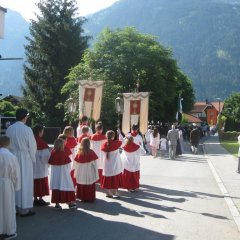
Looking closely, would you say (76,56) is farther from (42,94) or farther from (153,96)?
(153,96)

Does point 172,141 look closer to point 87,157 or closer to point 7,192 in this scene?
point 87,157

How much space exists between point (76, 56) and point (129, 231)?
45.4m

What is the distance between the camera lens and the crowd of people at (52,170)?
7.55 metres

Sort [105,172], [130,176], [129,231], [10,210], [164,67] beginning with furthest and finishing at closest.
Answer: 1. [164,67]
2. [130,176]
3. [105,172]
4. [129,231]
5. [10,210]

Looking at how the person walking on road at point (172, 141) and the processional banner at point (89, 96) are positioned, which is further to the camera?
the person walking on road at point (172, 141)

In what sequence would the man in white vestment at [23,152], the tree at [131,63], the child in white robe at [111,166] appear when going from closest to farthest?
the man in white vestment at [23,152], the child in white robe at [111,166], the tree at [131,63]

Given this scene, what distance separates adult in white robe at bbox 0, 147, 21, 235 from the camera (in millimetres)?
7438

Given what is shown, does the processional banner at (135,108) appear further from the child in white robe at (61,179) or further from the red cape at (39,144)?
the child in white robe at (61,179)

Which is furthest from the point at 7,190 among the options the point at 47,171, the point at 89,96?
the point at 89,96

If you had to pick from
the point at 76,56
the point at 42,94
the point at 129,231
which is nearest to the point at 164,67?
the point at 76,56

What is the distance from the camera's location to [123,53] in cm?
4697

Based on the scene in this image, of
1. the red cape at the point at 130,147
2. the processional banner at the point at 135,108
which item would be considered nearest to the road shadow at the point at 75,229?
the red cape at the point at 130,147

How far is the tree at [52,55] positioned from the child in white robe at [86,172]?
40114mm

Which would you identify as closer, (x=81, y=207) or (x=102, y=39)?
(x=81, y=207)
